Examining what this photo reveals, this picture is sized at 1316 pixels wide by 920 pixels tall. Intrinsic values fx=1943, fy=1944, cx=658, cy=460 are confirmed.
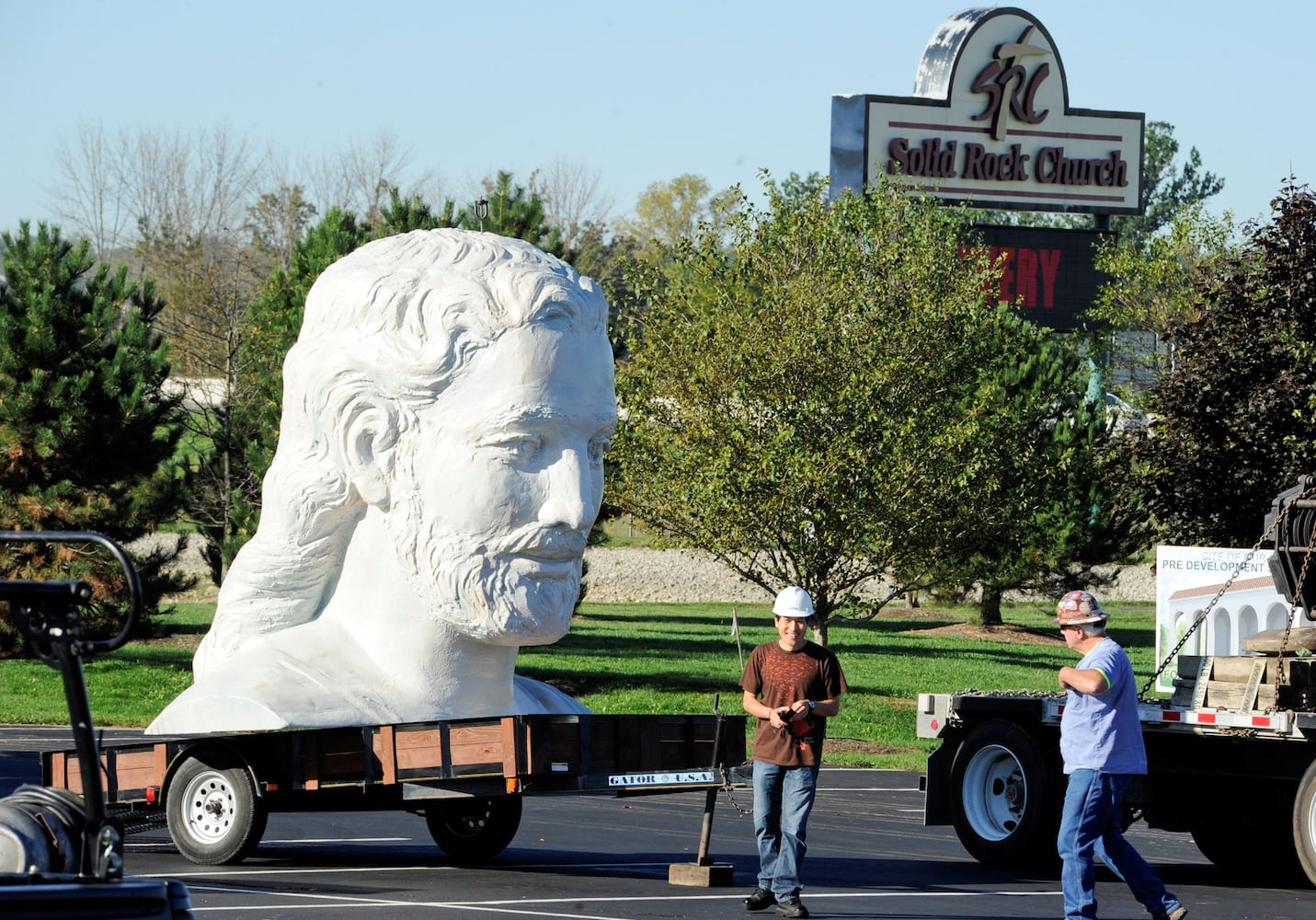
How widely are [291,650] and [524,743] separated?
1.90m

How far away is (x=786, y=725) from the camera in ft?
34.7

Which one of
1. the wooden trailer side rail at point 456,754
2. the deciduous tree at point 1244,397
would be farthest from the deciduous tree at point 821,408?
the wooden trailer side rail at point 456,754

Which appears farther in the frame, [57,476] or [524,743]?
[57,476]

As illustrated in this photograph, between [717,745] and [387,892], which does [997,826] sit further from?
[387,892]

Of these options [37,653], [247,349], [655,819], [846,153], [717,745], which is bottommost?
[655,819]

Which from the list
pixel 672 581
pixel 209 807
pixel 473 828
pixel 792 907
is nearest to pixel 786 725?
pixel 792 907

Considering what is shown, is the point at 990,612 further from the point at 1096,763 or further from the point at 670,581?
the point at 1096,763

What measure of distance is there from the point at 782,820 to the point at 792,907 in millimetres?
860

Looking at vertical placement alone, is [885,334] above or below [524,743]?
above

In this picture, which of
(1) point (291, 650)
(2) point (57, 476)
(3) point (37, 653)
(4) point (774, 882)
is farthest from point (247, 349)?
(3) point (37, 653)

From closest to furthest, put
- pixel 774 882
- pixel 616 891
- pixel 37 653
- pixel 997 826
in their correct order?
pixel 37 653 → pixel 774 882 → pixel 616 891 → pixel 997 826

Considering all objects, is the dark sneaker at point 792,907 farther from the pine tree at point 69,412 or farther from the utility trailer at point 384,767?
the pine tree at point 69,412

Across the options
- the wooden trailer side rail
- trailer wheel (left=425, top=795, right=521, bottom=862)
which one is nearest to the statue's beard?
the wooden trailer side rail

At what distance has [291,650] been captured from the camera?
11.9 metres
